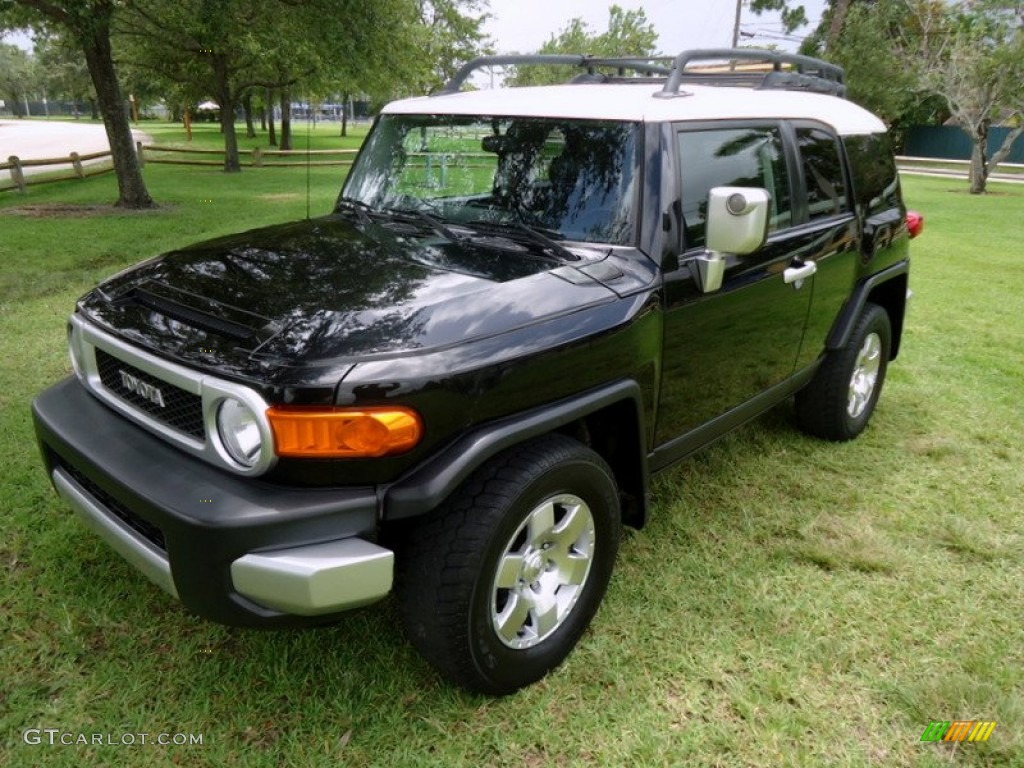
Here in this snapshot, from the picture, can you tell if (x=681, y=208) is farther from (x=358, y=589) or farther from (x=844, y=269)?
(x=358, y=589)

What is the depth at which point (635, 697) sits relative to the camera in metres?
2.52

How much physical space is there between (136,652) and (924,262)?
35.8ft

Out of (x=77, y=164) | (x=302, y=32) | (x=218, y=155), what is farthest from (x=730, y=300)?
(x=218, y=155)

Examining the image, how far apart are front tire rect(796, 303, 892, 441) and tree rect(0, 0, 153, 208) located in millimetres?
11222

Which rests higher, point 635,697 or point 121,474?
point 121,474

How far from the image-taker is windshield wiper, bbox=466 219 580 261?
274 centimetres

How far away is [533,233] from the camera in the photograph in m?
2.89

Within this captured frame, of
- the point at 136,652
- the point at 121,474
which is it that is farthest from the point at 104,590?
the point at 121,474

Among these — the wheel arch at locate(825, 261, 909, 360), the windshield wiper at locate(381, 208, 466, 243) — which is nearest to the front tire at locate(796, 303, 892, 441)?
the wheel arch at locate(825, 261, 909, 360)

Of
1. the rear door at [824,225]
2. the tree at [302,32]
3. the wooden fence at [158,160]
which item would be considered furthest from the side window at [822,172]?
the wooden fence at [158,160]

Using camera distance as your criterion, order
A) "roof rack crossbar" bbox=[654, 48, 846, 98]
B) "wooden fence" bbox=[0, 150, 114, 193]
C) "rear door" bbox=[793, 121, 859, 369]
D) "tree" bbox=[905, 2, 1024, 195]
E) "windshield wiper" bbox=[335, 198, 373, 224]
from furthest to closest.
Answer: "tree" bbox=[905, 2, 1024, 195] → "wooden fence" bbox=[0, 150, 114, 193] → "rear door" bbox=[793, 121, 859, 369] → "windshield wiper" bbox=[335, 198, 373, 224] → "roof rack crossbar" bbox=[654, 48, 846, 98]

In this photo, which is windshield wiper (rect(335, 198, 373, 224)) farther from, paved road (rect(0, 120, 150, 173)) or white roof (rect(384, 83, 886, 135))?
paved road (rect(0, 120, 150, 173))


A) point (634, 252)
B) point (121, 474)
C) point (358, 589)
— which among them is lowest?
point (358, 589)

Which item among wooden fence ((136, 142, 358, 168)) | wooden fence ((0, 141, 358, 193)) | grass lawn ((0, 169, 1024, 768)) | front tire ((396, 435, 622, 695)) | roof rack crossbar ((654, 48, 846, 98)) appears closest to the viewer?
front tire ((396, 435, 622, 695))
